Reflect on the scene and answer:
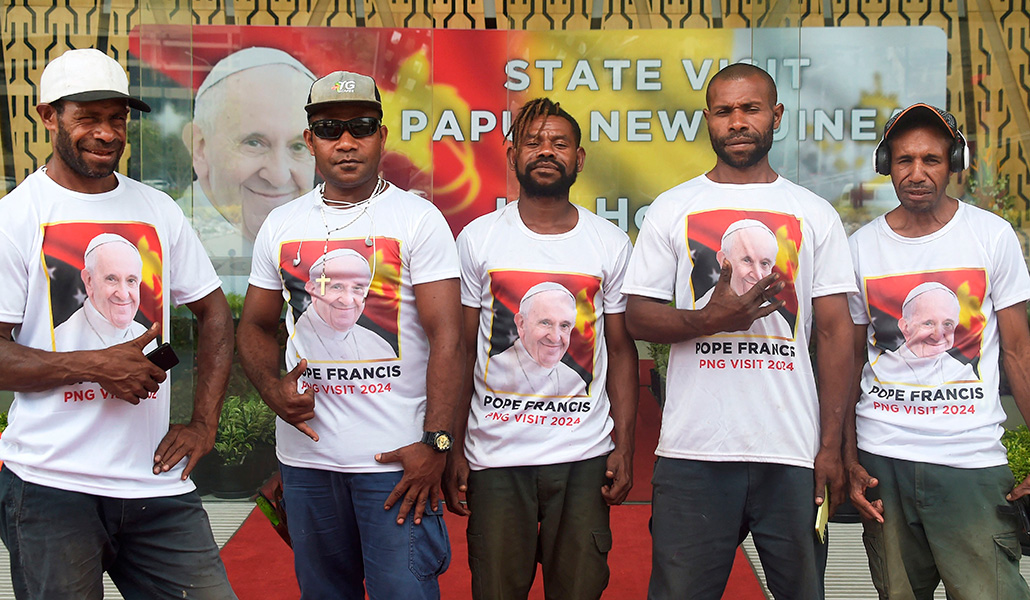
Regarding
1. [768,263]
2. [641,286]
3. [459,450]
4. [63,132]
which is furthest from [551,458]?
[63,132]

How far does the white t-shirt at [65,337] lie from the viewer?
2584 millimetres

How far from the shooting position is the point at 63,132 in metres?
2.63

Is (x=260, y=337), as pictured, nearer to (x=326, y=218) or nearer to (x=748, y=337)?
(x=326, y=218)

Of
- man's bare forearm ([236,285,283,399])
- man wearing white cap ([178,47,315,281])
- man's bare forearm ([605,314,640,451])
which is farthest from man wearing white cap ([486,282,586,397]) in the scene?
man wearing white cap ([178,47,315,281])

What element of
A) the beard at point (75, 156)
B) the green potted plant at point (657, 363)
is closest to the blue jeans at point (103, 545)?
the beard at point (75, 156)

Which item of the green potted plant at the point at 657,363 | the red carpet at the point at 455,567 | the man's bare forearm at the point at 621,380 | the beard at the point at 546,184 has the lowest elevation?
the red carpet at the point at 455,567

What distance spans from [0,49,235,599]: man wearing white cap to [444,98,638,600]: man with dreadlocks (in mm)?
864

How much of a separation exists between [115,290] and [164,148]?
3180 mm

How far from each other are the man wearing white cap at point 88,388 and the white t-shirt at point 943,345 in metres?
2.09

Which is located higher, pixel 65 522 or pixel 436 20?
pixel 436 20

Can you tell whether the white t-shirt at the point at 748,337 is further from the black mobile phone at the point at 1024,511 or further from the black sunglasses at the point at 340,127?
the black sunglasses at the point at 340,127

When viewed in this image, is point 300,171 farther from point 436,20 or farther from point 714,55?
point 714,55

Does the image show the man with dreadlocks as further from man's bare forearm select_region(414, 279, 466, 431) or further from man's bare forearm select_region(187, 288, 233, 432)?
man's bare forearm select_region(187, 288, 233, 432)

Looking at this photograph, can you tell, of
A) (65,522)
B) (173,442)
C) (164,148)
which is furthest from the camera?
(164,148)
